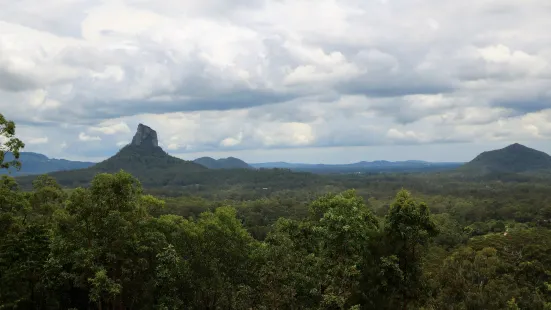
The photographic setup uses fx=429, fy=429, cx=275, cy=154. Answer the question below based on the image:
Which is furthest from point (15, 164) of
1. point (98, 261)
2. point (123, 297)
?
point (123, 297)

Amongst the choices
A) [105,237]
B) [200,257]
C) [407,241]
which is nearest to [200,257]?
[200,257]

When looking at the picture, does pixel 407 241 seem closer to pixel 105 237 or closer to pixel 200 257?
pixel 200 257

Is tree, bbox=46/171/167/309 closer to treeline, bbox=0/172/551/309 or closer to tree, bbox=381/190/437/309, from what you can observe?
treeline, bbox=0/172/551/309

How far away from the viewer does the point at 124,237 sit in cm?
3003

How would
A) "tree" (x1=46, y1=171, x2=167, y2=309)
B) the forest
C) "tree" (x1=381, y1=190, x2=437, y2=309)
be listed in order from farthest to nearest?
"tree" (x1=381, y1=190, x2=437, y2=309), the forest, "tree" (x1=46, y1=171, x2=167, y2=309)

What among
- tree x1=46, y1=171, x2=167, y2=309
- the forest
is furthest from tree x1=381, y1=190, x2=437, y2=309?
tree x1=46, y1=171, x2=167, y2=309

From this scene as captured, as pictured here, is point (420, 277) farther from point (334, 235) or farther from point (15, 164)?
point (15, 164)

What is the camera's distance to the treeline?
29.8 meters

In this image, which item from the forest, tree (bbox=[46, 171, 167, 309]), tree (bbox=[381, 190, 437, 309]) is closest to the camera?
tree (bbox=[46, 171, 167, 309])

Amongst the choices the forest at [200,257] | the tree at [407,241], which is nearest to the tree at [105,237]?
the forest at [200,257]

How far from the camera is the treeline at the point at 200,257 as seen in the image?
29.8m

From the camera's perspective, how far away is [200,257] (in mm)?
35156

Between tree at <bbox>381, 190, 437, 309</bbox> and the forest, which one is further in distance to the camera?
tree at <bbox>381, 190, 437, 309</bbox>

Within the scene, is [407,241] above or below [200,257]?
above
